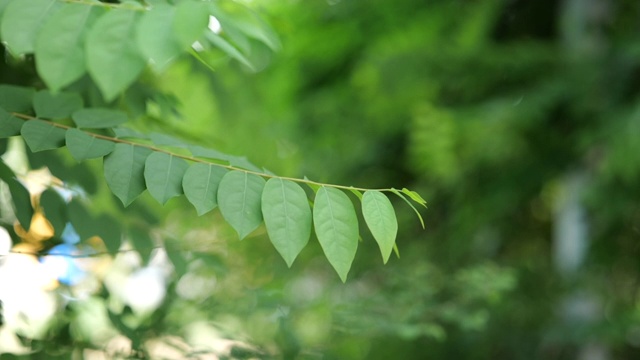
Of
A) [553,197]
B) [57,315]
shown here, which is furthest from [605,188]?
[57,315]

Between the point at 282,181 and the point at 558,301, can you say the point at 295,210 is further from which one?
the point at 558,301

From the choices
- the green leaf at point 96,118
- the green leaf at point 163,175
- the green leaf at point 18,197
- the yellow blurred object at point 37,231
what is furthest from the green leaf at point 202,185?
the yellow blurred object at point 37,231

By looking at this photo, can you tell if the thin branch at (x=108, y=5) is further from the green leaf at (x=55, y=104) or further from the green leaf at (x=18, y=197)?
the green leaf at (x=18, y=197)

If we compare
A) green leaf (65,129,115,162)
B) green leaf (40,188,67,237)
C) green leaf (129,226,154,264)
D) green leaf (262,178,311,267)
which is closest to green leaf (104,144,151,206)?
green leaf (65,129,115,162)

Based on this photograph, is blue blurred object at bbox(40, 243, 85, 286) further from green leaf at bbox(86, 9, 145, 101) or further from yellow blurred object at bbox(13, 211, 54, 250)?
green leaf at bbox(86, 9, 145, 101)

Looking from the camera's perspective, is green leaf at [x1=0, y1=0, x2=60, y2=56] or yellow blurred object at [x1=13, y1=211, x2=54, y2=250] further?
yellow blurred object at [x1=13, y1=211, x2=54, y2=250]

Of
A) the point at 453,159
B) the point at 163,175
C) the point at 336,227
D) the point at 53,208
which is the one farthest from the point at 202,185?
the point at 453,159
